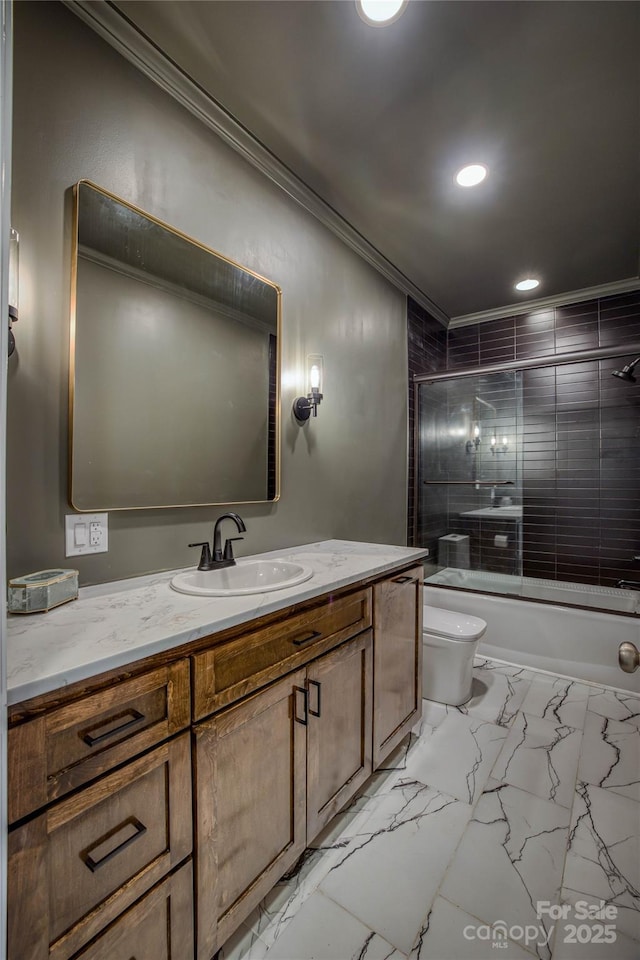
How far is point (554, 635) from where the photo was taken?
2.67 metres

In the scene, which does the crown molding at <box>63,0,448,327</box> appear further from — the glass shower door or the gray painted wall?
the glass shower door

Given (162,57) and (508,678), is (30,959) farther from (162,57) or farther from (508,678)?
(508,678)

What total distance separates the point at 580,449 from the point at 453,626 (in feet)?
5.97

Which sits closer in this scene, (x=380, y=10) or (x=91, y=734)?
(x=91, y=734)

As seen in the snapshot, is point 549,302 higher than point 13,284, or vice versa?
point 549,302

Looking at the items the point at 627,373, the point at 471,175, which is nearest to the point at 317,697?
the point at 471,175

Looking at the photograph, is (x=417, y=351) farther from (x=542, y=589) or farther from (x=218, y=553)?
(x=218, y=553)

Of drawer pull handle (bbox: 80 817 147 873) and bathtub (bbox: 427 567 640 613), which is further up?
drawer pull handle (bbox: 80 817 147 873)

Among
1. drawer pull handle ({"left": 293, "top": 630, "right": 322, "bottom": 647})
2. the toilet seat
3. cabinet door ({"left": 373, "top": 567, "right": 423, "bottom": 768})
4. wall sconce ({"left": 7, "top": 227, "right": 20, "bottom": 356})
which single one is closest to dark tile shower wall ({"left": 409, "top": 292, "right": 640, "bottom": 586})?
the toilet seat

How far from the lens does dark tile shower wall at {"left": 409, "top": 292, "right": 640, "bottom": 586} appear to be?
120 inches

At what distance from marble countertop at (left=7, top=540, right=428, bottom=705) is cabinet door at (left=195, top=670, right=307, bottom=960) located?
Answer: 225mm

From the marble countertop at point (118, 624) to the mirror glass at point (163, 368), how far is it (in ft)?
1.08

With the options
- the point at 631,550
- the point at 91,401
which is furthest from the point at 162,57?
the point at 631,550

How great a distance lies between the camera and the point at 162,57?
1.46 metres
